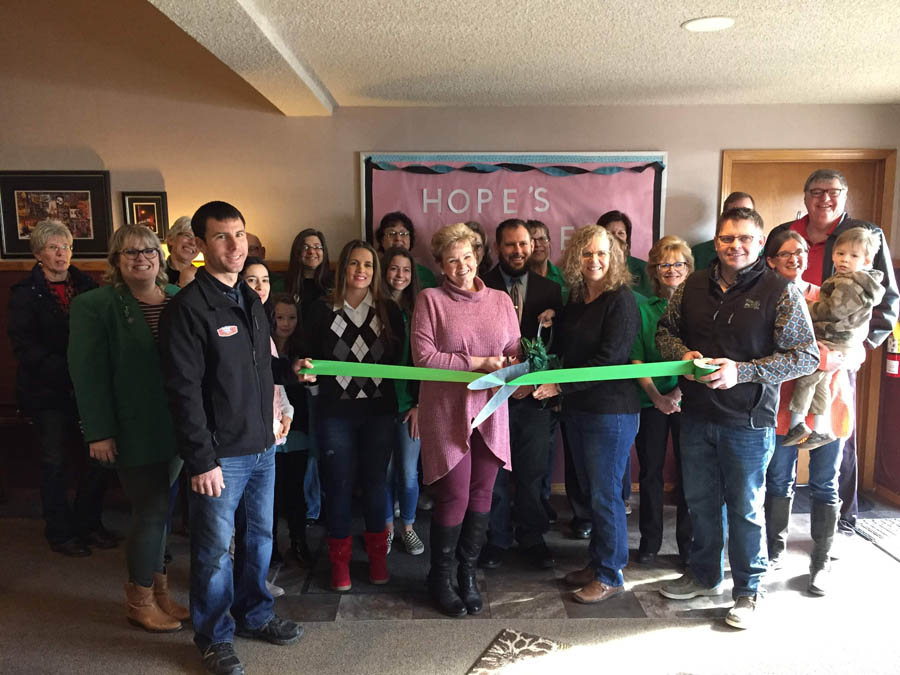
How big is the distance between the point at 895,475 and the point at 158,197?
542cm

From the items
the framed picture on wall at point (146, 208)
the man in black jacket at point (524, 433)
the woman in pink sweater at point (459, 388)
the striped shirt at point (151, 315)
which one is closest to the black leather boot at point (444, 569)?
the woman in pink sweater at point (459, 388)

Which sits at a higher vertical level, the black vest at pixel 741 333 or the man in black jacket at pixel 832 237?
the man in black jacket at pixel 832 237

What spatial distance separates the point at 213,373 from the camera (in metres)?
2.29

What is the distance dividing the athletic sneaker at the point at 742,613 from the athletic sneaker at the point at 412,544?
156 cm

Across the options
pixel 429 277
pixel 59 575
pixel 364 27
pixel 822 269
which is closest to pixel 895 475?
pixel 822 269

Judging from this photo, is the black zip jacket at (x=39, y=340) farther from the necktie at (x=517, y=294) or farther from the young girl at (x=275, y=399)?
the necktie at (x=517, y=294)

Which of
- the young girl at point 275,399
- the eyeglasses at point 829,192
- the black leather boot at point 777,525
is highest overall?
the eyeglasses at point 829,192

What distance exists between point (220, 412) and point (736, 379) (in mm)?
1980

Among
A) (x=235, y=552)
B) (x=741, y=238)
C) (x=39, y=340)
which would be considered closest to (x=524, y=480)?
(x=235, y=552)

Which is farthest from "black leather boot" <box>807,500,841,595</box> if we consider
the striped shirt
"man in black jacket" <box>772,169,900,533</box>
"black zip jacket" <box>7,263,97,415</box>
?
"black zip jacket" <box>7,263,97,415</box>

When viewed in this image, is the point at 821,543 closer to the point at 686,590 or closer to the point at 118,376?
the point at 686,590

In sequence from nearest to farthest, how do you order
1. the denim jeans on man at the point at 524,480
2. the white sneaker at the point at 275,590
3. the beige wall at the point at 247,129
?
the white sneaker at the point at 275,590
the denim jeans on man at the point at 524,480
the beige wall at the point at 247,129

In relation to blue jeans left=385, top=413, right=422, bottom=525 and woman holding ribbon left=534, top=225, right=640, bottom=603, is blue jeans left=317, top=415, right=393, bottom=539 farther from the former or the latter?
woman holding ribbon left=534, top=225, right=640, bottom=603

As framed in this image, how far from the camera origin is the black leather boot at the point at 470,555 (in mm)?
2814
